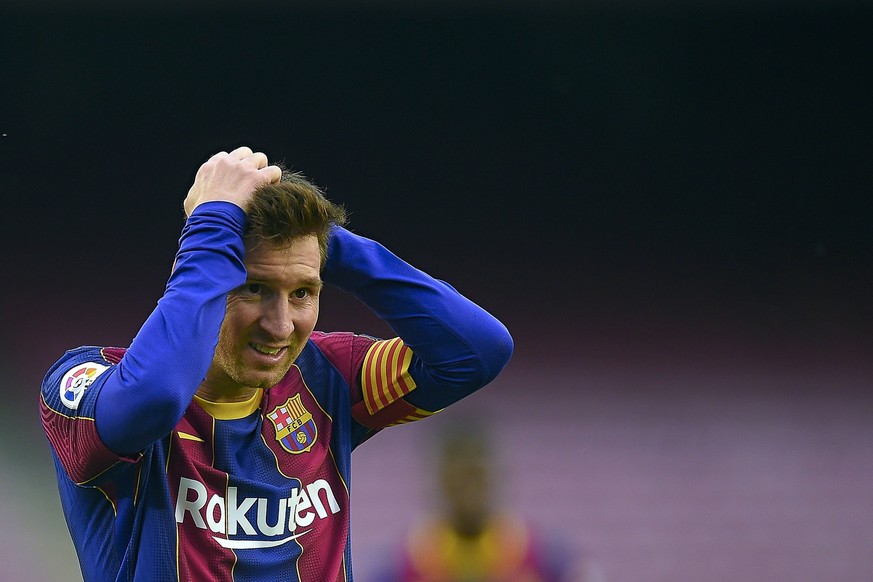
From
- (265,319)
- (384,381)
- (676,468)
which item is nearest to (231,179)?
(265,319)

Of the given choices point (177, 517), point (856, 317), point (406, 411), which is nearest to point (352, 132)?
point (856, 317)

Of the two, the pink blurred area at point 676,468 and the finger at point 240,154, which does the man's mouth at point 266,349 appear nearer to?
the finger at point 240,154

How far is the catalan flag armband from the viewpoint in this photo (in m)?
2.12

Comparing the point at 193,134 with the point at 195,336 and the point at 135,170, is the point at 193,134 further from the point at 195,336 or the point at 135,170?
the point at 195,336

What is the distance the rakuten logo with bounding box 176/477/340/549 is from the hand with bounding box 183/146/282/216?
0.45 metres

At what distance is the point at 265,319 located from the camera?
1.85 metres

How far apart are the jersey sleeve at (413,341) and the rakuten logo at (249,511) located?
230mm

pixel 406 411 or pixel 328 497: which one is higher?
pixel 406 411

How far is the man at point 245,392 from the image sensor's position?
1690 millimetres

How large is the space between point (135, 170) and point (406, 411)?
2682 mm

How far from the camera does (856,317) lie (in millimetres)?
4680

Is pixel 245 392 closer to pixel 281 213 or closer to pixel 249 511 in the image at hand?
pixel 249 511

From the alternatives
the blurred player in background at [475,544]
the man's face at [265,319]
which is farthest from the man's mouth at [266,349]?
the blurred player in background at [475,544]

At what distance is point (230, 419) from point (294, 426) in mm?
127
